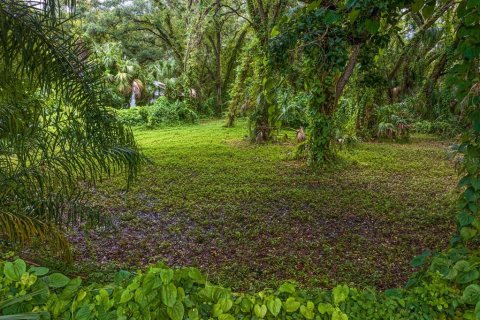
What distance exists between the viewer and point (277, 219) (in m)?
4.07

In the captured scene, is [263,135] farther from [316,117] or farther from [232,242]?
[232,242]

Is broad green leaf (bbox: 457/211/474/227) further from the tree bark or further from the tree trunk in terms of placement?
the tree trunk

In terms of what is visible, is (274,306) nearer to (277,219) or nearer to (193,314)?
(193,314)

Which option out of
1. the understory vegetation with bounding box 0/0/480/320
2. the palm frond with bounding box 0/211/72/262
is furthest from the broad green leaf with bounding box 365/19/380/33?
the palm frond with bounding box 0/211/72/262

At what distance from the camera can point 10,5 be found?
1.88 meters

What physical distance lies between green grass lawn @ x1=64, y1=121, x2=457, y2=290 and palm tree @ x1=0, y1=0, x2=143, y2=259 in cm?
83

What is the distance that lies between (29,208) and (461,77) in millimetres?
2693

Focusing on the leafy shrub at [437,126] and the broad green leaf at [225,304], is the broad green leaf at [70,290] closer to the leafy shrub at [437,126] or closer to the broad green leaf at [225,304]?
the broad green leaf at [225,304]

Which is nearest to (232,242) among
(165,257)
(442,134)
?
(165,257)

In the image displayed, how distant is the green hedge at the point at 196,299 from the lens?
1.19m

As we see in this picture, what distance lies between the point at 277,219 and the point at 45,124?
251 cm

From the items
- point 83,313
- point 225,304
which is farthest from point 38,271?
point 225,304

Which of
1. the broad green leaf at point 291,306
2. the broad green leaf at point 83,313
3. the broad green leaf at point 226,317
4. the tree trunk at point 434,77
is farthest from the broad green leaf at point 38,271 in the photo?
the tree trunk at point 434,77

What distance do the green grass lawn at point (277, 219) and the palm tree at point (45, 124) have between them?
831 mm
